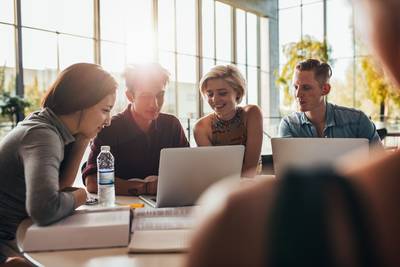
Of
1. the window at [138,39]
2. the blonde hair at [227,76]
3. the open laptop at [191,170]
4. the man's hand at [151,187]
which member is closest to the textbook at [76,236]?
the open laptop at [191,170]

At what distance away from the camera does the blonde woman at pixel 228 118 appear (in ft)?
8.52

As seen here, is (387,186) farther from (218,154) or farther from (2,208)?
(2,208)

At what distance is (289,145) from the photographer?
1.69m

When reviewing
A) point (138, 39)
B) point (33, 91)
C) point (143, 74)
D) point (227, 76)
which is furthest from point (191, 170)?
point (138, 39)

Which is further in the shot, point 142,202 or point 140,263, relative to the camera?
point 142,202

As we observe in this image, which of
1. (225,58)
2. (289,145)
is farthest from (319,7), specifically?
(289,145)

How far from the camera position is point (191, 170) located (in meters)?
1.58

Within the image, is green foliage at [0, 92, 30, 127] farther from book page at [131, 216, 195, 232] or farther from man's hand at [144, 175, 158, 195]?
book page at [131, 216, 195, 232]

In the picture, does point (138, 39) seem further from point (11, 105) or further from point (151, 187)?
point (151, 187)

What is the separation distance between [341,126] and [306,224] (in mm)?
2552

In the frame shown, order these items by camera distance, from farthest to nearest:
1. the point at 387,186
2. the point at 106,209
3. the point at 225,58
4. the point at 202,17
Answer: the point at 225,58, the point at 202,17, the point at 106,209, the point at 387,186

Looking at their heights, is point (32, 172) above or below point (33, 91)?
below

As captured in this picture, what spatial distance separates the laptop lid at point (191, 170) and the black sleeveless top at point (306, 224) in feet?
4.16

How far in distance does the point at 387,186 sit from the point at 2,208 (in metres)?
1.53
